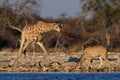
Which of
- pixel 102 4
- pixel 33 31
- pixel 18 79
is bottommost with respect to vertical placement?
pixel 18 79

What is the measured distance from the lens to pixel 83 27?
5088 centimetres

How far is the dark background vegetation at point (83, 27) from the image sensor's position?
4584 centimetres

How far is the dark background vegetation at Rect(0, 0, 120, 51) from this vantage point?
45844 millimetres

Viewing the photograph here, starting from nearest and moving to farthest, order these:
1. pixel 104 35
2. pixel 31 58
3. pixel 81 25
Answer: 1. pixel 31 58
2. pixel 104 35
3. pixel 81 25

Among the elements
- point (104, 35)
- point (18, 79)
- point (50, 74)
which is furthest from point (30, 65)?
point (104, 35)

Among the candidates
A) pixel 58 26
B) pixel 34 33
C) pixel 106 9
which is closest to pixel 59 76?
pixel 58 26

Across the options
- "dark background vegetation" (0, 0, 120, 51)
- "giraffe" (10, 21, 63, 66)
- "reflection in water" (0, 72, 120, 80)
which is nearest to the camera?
"reflection in water" (0, 72, 120, 80)

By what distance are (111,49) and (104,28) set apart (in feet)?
18.3

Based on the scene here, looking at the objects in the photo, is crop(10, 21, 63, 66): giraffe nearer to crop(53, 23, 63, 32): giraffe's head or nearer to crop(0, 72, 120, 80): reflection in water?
crop(53, 23, 63, 32): giraffe's head

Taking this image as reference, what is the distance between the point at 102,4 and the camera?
49.1 meters

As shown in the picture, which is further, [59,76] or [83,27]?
[83,27]

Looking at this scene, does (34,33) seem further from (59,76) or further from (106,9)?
(106,9)

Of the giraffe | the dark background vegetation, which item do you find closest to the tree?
the dark background vegetation

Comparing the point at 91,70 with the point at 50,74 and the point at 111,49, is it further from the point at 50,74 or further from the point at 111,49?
the point at 111,49
